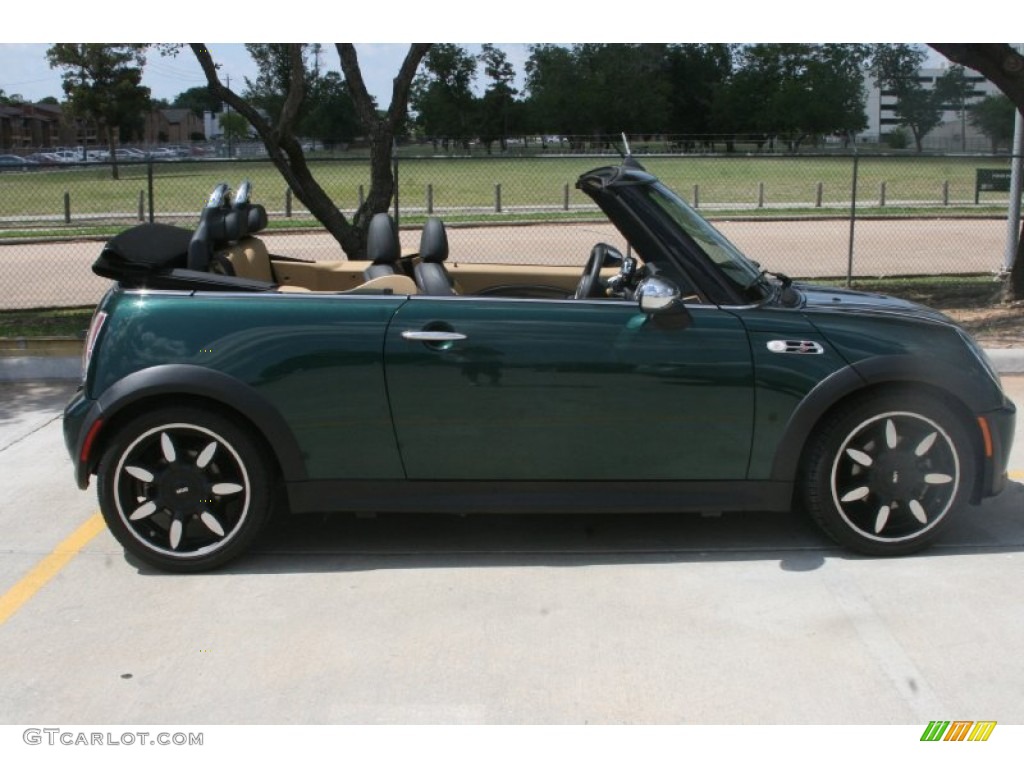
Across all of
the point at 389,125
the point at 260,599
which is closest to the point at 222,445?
the point at 260,599

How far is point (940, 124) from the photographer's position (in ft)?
255

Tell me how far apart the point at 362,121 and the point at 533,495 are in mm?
7915

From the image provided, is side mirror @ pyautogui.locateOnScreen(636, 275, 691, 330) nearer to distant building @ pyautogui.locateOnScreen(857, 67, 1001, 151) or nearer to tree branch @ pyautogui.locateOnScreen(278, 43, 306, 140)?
tree branch @ pyautogui.locateOnScreen(278, 43, 306, 140)

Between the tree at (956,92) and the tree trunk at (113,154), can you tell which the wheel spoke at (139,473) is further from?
the tree at (956,92)

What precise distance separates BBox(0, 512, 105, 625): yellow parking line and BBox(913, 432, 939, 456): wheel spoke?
367 cm

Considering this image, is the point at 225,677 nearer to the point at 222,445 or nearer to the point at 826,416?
the point at 222,445

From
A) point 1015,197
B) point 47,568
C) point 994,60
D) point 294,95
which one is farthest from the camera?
point 1015,197

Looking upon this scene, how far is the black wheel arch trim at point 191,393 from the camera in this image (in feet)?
14.6

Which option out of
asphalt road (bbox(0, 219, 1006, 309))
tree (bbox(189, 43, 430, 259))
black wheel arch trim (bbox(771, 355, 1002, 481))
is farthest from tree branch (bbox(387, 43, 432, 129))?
black wheel arch trim (bbox(771, 355, 1002, 481))

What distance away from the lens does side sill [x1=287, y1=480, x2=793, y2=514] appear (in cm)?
459

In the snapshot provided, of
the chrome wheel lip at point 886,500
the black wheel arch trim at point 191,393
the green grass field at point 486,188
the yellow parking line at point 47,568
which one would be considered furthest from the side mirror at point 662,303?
the green grass field at point 486,188

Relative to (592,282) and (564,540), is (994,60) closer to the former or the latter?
(592,282)

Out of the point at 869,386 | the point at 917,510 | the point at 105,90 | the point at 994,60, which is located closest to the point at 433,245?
the point at 869,386
